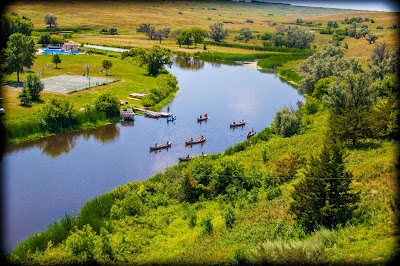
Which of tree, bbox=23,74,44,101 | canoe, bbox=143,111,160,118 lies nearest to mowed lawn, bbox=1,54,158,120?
tree, bbox=23,74,44,101

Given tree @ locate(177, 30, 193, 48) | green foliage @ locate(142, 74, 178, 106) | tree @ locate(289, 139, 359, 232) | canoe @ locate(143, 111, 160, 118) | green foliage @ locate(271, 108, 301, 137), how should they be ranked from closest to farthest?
tree @ locate(289, 139, 359, 232), green foliage @ locate(271, 108, 301, 137), canoe @ locate(143, 111, 160, 118), green foliage @ locate(142, 74, 178, 106), tree @ locate(177, 30, 193, 48)

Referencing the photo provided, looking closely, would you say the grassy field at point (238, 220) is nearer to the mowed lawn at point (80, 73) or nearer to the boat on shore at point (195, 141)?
the boat on shore at point (195, 141)

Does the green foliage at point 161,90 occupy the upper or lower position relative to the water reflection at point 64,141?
upper

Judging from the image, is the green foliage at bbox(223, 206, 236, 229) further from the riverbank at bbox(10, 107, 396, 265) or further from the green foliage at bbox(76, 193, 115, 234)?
the green foliage at bbox(76, 193, 115, 234)

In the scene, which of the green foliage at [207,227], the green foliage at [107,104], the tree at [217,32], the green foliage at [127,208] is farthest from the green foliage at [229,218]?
the tree at [217,32]

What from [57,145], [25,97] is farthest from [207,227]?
[25,97]

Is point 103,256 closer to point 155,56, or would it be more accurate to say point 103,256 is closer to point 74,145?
point 74,145

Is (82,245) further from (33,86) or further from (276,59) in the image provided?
(276,59)
